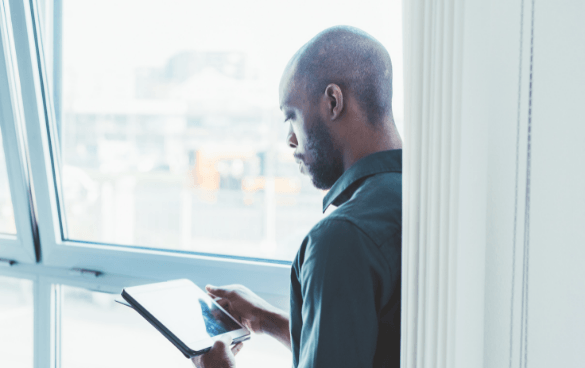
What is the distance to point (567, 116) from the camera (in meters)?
0.49

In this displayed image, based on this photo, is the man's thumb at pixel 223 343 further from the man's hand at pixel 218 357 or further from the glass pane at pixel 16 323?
the glass pane at pixel 16 323

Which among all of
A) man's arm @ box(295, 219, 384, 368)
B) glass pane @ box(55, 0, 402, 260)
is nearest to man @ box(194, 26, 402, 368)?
man's arm @ box(295, 219, 384, 368)

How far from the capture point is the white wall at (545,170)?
49 centimetres

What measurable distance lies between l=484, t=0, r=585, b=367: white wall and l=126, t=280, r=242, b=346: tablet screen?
1.77 feet

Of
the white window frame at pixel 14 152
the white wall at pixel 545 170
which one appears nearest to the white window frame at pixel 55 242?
the white window frame at pixel 14 152

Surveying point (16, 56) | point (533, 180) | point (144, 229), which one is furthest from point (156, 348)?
point (533, 180)

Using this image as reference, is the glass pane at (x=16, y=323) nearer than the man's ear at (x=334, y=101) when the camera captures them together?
No

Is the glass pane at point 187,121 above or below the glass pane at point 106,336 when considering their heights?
above

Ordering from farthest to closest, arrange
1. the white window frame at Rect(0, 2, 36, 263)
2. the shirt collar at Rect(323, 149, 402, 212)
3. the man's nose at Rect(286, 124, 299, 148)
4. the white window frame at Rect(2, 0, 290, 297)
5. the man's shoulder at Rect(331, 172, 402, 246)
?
the white window frame at Rect(0, 2, 36, 263) < the white window frame at Rect(2, 0, 290, 297) < the man's nose at Rect(286, 124, 299, 148) < the shirt collar at Rect(323, 149, 402, 212) < the man's shoulder at Rect(331, 172, 402, 246)

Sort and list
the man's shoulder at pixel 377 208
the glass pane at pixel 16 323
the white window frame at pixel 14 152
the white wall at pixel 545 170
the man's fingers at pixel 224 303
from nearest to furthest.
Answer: the white wall at pixel 545 170 → the man's shoulder at pixel 377 208 → the man's fingers at pixel 224 303 → the white window frame at pixel 14 152 → the glass pane at pixel 16 323

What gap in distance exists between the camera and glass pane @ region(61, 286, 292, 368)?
1.51 metres

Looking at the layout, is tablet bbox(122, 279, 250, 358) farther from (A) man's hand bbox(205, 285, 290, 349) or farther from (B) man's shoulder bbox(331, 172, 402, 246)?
(B) man's shoulder bbox(331, 172, 402, 246)

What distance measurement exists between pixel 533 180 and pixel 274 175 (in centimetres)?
88

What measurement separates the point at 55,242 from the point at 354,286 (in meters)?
1.34
